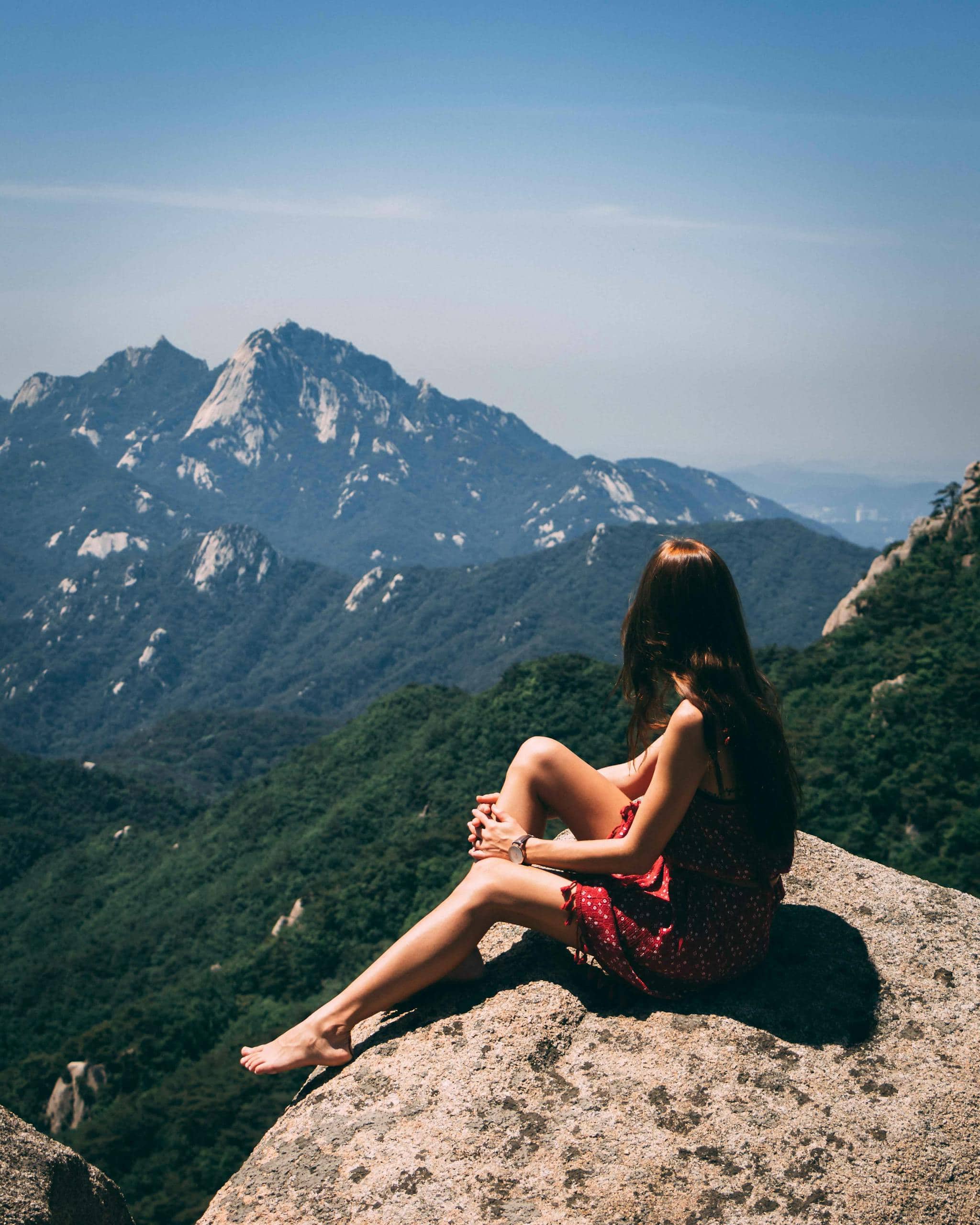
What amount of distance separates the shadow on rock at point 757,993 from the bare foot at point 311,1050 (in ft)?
0.43

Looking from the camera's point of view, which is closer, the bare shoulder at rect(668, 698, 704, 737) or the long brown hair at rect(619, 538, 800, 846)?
the bare shoulder at rect(668, 698, 704, 737)

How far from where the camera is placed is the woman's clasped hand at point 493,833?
236 inches

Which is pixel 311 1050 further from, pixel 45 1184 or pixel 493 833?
pixel 493 833

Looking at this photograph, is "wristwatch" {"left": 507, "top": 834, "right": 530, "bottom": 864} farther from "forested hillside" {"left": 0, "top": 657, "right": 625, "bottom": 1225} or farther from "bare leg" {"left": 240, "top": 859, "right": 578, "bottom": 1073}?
"forested hillside" {"left": 0, "top": 657, "right": 625, "bottom": 1225}

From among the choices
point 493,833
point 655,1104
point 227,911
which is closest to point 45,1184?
point 493,833

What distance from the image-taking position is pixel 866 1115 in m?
4.88

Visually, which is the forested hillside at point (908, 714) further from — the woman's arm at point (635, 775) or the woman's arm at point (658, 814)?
the woman's arm at point (658, 814)

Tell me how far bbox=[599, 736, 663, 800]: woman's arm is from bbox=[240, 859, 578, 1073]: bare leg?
1028 mm

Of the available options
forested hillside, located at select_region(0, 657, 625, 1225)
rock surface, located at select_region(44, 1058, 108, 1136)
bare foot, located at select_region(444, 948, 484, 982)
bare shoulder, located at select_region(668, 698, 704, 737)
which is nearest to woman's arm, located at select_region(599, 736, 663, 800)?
bare shoulder, located at select_region(668, 698, 704, 737)

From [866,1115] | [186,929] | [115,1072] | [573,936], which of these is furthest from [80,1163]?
[186,929]

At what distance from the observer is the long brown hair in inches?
210

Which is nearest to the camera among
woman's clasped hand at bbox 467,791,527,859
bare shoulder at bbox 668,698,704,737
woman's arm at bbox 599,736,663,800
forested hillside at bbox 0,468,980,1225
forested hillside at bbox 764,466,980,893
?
bare shoulder at bbox 668,698,704,737

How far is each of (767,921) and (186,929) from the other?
7330 centimetres

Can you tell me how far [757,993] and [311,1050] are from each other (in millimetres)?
2876
